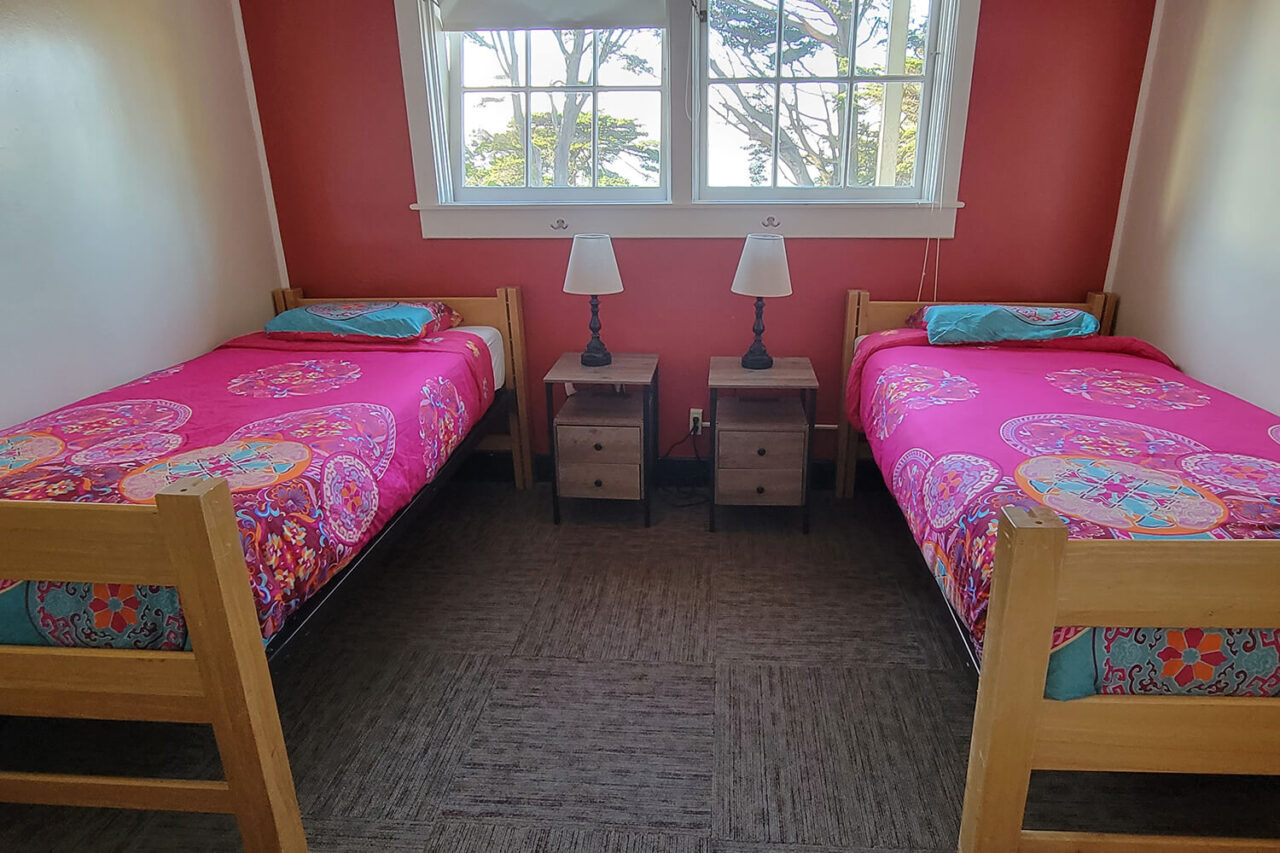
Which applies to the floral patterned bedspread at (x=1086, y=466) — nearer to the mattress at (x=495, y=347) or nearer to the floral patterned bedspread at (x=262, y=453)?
the floral patterned bedspread at (x=262, y=453)

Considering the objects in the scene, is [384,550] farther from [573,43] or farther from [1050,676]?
[573,43]

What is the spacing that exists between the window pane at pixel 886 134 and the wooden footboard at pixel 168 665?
8.01 ft

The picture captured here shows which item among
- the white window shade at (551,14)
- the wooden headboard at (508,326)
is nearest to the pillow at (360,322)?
the wooden headboard at (508,326)

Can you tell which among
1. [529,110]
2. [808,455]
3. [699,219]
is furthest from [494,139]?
[808,455]

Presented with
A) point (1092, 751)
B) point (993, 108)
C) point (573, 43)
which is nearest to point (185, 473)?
point (1092, 751)

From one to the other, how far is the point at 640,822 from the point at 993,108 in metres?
2.49

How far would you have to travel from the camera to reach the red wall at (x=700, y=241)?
96.8 inches

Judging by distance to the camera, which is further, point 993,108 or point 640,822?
point 993,108

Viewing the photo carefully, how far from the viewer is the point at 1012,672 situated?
3.28 feet

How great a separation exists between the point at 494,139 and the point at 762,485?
1679 mm

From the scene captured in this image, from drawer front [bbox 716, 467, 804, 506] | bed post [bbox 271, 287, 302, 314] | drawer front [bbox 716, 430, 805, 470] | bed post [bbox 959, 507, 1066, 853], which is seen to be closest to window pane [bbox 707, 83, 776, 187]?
drawer front [bbox 716, 430, 805, 470]

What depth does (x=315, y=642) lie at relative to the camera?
1.97 m

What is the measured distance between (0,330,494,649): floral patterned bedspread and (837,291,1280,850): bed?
119 centimetres

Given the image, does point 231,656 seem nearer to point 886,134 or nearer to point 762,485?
point 762,485
